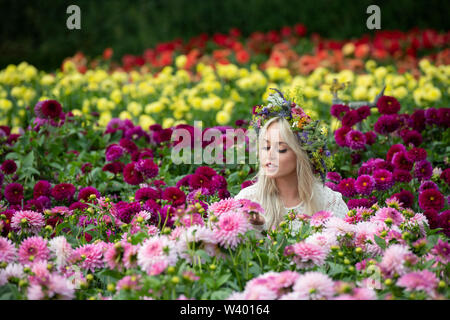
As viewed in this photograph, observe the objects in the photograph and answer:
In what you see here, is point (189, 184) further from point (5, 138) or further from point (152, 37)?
point (152, 37)

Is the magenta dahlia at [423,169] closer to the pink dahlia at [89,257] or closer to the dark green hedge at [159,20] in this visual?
the pink dahlia at [89,257]

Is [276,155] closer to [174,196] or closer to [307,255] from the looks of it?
[174,196]

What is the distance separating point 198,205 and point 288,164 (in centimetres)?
71

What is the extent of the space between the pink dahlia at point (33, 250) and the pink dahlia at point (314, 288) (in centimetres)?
81

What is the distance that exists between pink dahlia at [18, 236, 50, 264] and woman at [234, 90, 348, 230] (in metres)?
0.87

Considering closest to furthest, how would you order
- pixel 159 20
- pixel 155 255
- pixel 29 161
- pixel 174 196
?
pixel 155 255 → pixel 174 196 → pixel 29 161 → pixel 159 20

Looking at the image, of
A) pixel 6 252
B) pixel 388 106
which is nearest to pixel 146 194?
pixel 6 252

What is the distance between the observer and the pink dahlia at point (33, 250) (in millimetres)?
1594

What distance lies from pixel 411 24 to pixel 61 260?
318 inches

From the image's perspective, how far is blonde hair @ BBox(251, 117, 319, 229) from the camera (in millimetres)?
2160

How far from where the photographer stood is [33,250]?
1.61m

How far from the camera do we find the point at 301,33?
7.54m

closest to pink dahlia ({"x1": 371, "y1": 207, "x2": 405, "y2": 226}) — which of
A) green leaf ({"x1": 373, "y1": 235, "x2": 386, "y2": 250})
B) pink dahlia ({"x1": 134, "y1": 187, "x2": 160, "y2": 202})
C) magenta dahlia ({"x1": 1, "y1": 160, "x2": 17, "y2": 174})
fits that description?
green leaf ({"x1": 373, "y1": 235, "x2": 386, "y2": 250})
